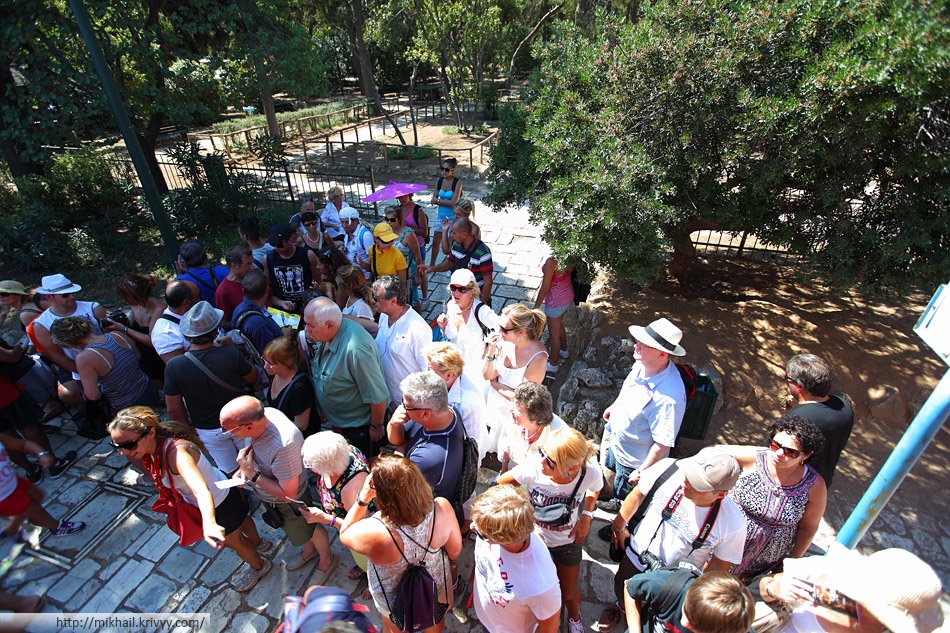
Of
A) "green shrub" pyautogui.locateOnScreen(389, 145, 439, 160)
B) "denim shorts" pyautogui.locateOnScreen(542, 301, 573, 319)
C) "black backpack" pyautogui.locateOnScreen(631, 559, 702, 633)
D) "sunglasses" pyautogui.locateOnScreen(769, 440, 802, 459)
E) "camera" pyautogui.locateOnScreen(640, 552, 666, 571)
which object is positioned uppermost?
"sunglasses" pyautogui.locateOnScreen(769, 440, 802, 459)

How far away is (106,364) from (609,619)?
14.9 feet

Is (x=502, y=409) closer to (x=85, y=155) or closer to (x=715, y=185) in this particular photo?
(x=715, y=185)

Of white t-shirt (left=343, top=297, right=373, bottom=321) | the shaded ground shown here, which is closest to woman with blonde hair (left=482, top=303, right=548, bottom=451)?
white t-shirt (left=343, top=297, right=373, bottom=321)

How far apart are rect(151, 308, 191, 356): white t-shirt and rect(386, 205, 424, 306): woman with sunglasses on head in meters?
2.47

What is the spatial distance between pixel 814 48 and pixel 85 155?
1370 centimetres

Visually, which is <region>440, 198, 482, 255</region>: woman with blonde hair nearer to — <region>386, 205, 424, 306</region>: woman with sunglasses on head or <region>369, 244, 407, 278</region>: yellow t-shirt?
<region>386, 205, 424, 306</region>: woman with sunglasses on head

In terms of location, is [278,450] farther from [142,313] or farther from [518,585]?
[142,313]

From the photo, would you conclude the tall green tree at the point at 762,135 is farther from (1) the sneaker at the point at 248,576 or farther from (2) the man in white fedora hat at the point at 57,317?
(2) the man in white fedora hat at the point at 57,317

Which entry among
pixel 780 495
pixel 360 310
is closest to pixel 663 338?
pixel 780 495

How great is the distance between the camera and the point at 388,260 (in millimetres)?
5219

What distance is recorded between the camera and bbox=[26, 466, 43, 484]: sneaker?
4398 mm

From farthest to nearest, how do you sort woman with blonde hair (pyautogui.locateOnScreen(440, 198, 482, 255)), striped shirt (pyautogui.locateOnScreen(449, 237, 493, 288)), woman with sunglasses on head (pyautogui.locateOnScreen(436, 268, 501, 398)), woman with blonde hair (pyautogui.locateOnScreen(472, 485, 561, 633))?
woman with blonde hair (pyautogui.locateOnScreen(440, 198, 482, 255)) < striped shirt (pyautogui.locateOnScreen(449, 237, 493, 288)) < woman with sunglasses on head (pyautogui.locateOnScreen(436, 268, 501, 398)) < woman with blonde hair (pyautogui.locateOnScreen(472, 485, 561, 633))

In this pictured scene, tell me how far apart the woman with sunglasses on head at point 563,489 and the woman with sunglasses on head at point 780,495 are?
0.87 metres

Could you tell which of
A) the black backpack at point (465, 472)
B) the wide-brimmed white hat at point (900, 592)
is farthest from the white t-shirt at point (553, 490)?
the wide-brimmed white hat at point (900, 592)
